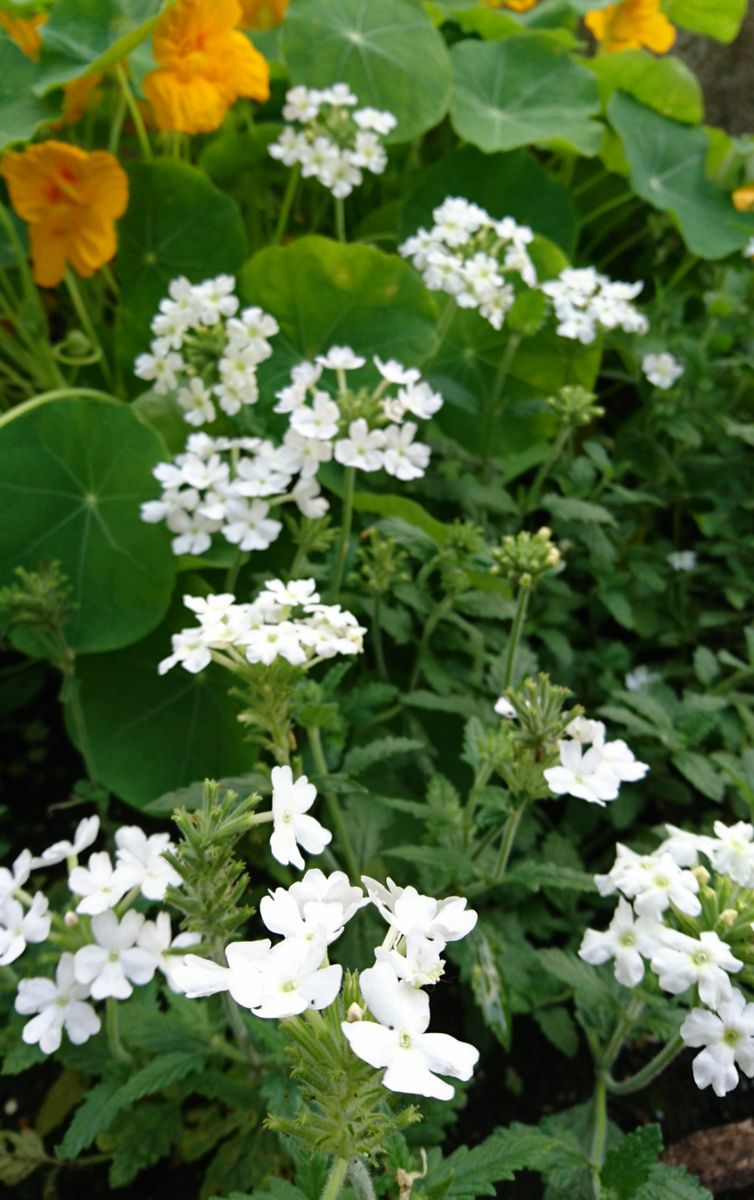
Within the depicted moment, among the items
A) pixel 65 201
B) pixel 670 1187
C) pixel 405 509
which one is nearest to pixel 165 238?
pixel 65 201

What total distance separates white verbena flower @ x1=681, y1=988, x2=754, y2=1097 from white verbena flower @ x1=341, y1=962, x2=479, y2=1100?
0.34 m

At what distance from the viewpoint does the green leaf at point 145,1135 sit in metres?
1.18

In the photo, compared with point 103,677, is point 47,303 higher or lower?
higher

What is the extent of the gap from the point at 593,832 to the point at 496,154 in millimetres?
1767

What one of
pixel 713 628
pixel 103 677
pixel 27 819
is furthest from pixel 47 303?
pixel 713 628

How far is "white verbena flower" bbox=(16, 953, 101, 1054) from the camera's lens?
0.96 metres

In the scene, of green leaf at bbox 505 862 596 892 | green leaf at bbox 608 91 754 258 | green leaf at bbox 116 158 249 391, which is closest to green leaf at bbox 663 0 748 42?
green leaf at bbox 608 91 754 258

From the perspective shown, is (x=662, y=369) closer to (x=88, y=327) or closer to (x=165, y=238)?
(x=165, y=238)

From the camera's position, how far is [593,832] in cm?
182

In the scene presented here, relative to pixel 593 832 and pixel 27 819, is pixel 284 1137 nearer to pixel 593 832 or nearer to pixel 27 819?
pixel 593 832

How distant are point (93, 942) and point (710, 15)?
114 inches

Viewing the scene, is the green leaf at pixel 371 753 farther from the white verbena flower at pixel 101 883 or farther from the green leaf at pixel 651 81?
the green leaf at pixel 651 81

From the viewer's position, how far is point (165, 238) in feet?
6.67

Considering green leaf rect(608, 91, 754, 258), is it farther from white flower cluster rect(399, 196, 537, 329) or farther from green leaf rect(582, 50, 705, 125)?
white flower cluster rect(399, 196, 537, 329)
